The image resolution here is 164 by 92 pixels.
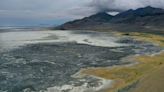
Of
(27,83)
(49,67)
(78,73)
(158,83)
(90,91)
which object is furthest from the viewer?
(49,67)

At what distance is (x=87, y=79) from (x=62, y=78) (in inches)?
138

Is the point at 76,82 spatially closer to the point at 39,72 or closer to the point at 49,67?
the point at 39,72

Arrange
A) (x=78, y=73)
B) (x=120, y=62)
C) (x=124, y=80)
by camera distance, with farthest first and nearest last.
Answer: (x=120, y=62), (x=78, y=73), (x=124, y=80)

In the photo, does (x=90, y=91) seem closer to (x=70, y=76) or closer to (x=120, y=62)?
(x=70, y=76)

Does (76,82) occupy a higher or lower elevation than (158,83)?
lower

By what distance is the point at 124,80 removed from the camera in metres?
40.8

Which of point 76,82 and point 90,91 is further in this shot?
point 76,82

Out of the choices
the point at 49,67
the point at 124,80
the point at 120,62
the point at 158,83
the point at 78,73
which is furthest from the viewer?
the point at 120,62

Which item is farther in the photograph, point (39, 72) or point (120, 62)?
point (120, 62)

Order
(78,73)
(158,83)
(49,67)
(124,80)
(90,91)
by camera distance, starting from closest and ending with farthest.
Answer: (158,83) < (90,91) < (124,80) < (78,73) < (49,67)

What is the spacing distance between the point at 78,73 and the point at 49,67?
23.2ft

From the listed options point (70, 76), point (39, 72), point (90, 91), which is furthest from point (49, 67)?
point (90, 91)

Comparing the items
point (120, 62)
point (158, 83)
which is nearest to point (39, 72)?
point (120, 62)

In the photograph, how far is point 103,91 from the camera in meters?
35.7
